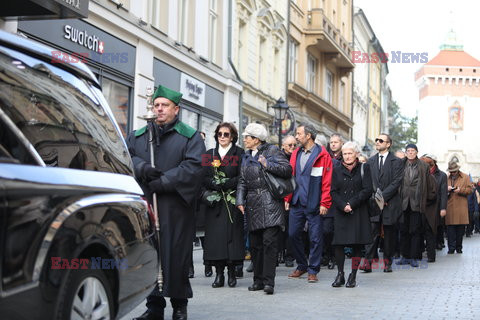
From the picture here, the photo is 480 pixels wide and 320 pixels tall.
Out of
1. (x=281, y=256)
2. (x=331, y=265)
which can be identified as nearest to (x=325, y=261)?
(x=331, y=265)

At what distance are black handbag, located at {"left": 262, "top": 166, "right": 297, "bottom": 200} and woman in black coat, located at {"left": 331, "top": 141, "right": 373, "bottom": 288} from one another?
0.93 metres

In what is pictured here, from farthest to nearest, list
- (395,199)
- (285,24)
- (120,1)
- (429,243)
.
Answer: (285,24) < (120,1) < (429,243) < (395,199)

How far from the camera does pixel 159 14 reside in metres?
19.4

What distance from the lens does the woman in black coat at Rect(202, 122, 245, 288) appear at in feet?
32.8

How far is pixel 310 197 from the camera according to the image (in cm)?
1097

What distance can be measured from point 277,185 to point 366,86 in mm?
56683

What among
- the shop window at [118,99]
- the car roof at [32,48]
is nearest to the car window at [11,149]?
the car roof at [32,48]

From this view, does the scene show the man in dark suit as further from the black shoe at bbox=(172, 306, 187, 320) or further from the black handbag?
the black shoe at bbox=(172, 306, 187, 320)

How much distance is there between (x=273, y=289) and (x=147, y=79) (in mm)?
9565

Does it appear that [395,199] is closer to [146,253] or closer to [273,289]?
[273,289]

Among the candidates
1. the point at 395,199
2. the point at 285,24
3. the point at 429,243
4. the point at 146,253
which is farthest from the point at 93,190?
the point at 285,24

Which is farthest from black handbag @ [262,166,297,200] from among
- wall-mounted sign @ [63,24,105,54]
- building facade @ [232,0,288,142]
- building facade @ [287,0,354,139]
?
building facade @ [287,0,354,139]

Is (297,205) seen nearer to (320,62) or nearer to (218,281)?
(218,281)

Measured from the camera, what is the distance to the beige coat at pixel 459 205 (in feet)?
59.0
